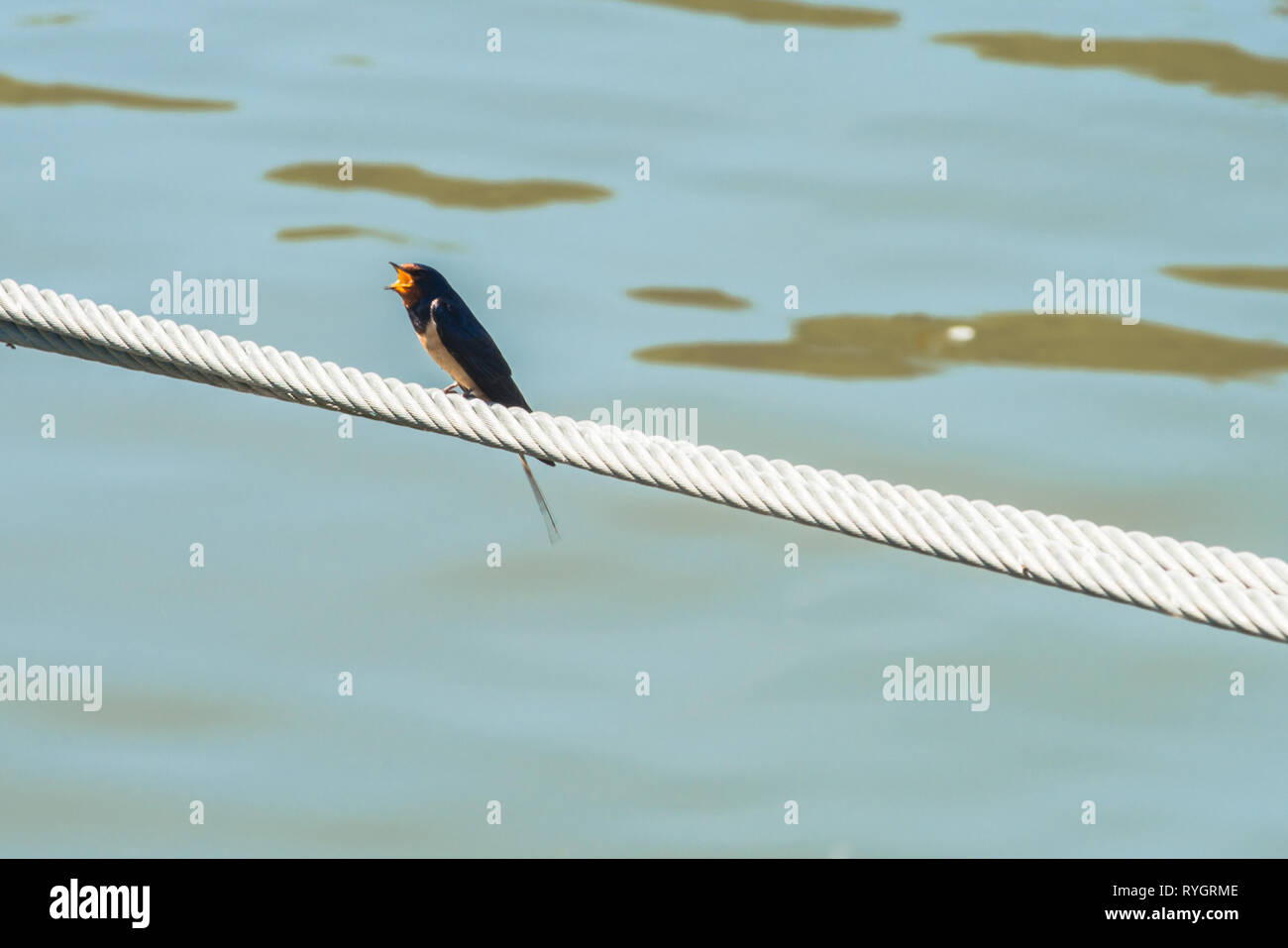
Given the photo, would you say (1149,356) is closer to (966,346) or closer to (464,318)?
(966,346)

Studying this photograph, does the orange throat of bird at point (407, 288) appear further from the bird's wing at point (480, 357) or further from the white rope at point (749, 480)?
the white rope at point (749, 480)

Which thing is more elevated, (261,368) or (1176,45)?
(1176,45)

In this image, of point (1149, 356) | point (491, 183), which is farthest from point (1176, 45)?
point (491, 183)

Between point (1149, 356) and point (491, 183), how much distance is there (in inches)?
203

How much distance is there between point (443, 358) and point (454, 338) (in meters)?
0.09

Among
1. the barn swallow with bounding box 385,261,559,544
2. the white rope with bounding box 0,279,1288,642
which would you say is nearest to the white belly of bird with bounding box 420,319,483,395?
the barn swallow with bounding box 385,261,559,544

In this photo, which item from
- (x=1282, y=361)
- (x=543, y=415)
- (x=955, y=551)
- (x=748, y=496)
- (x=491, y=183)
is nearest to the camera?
(x=955, y=551)

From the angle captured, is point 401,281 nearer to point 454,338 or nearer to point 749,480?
point 454,338

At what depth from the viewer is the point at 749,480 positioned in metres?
2.21

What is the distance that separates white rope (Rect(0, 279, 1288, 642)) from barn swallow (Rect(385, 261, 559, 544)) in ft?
4.13

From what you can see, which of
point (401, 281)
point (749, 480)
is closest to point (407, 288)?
point (401, 281)

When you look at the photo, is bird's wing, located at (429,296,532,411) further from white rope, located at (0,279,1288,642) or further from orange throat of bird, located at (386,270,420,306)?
white rope, located at (0,279,1288,642)

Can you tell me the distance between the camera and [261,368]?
2.45 meters

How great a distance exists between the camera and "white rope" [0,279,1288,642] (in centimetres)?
193
